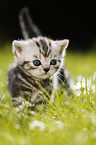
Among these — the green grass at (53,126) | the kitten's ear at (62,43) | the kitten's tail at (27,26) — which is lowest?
the green grass at (53,126)

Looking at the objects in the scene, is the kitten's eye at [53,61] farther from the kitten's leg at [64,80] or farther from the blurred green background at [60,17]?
the blurred green background at [60,17]

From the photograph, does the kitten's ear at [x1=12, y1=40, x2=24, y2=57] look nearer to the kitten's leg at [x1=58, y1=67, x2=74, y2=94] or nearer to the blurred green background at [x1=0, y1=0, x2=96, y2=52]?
the kitten's leg at [x1=58, y1=67, x2=74, y2=94]

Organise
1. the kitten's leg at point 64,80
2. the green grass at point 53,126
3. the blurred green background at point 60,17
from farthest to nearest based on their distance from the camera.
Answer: the blurred green background at point 60,17, the kitten's leg at point 64,80, the green grass at point 53,126

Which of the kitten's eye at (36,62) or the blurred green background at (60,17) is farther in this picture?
the blurred green background at (60,17)

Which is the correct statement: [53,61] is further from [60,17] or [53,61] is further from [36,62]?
[60,17]

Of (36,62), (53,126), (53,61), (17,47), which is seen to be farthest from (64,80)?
(53,126)

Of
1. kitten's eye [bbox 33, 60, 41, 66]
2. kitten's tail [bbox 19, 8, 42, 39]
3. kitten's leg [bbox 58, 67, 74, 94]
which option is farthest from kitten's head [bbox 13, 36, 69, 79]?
kitten's tail [bbox 19, 8, 42, 39]

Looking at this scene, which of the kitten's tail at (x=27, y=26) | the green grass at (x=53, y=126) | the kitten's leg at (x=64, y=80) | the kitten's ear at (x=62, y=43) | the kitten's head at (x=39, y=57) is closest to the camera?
the green grass at (x=53, y=126)

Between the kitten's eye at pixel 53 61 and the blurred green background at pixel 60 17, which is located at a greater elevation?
the blurred green background at pixel 60 17

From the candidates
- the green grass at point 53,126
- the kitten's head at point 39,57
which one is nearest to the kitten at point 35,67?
the kitten's head at point 39,57
